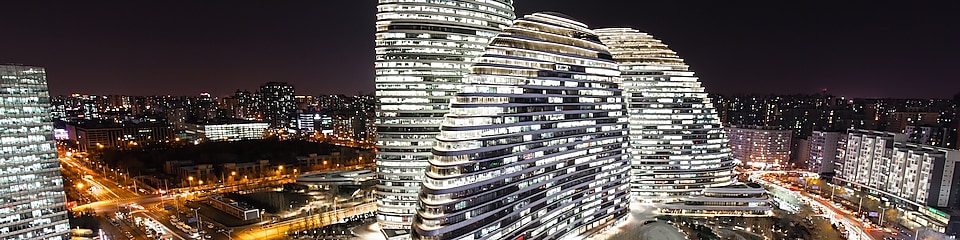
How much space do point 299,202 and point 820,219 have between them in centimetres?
11134

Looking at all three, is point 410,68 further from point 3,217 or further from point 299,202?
point 3,217

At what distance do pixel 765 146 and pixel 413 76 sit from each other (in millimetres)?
134184

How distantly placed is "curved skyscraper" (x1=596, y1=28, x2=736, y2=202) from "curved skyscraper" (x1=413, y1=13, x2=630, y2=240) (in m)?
18.7

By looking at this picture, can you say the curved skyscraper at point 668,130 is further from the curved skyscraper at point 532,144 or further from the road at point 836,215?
the road at point 836,215

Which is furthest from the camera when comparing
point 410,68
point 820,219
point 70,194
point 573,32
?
point 70,194

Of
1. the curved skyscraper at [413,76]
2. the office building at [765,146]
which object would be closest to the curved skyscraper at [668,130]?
the curved skyscraper at [413,76]

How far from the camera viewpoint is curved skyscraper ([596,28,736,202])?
9638cm

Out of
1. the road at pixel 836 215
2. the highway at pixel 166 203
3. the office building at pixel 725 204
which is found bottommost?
the highway at pixel 166 203

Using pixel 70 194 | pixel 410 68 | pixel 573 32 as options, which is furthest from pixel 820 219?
pixel 70 194

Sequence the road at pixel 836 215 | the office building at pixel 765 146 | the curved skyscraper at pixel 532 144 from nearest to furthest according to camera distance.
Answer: the curved skyscraper at pixel 532 144 → the road at pixel 836 215 → the office building at pixel 765 146

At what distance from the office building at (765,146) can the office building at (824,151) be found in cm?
1391

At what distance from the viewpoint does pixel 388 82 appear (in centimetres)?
7950

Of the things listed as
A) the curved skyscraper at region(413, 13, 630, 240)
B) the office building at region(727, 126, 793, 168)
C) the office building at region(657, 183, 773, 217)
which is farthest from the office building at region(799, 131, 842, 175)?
the curved skyscraper at region(413, 13, 630, 240)

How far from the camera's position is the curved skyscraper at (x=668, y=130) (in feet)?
316
